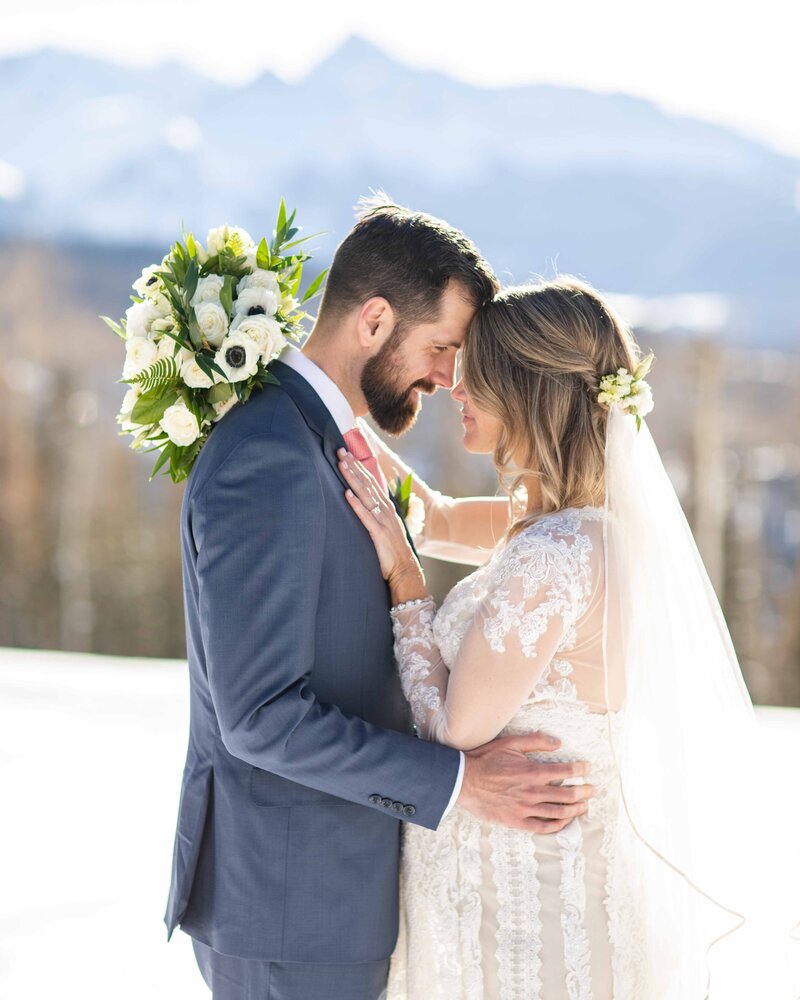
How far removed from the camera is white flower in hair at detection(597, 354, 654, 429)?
2115mm

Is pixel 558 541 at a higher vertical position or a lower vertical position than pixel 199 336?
lower

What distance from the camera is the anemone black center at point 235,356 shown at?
2010 millimetres

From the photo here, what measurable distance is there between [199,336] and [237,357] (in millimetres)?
98

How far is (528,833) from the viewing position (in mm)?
2084

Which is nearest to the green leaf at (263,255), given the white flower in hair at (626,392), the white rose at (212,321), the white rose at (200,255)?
the white rose at (200,255)

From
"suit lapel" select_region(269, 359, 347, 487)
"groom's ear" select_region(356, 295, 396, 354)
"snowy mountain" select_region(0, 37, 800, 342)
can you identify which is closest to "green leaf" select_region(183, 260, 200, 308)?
"suit lapel" select_region(269, 359, 347, 487)

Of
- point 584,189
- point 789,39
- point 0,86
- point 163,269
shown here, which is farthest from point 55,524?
point 163,269

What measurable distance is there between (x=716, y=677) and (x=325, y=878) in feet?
2.83

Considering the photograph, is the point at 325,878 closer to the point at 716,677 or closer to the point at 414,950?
the point at 414,950

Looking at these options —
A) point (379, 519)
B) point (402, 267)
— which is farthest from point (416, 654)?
point (402, 267)

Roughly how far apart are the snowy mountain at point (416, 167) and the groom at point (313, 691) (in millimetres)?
16123

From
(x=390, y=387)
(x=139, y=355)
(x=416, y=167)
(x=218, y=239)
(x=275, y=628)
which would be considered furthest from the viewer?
(x=416, y=167)

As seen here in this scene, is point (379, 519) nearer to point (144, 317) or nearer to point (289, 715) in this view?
point (289, 715)

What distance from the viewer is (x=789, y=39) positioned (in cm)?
1545
